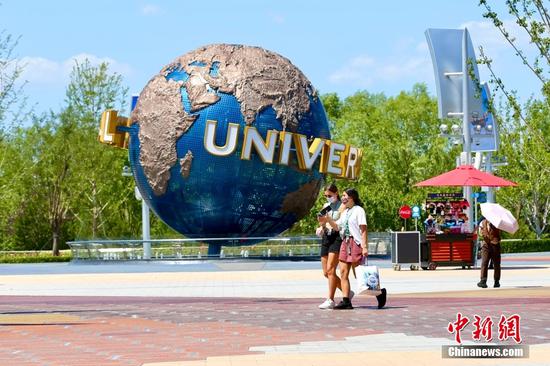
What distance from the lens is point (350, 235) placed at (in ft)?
56.2

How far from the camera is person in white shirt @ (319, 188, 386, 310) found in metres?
17.0

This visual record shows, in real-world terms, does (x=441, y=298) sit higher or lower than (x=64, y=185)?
lower

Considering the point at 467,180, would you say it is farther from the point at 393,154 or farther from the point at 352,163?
the point at 393,154

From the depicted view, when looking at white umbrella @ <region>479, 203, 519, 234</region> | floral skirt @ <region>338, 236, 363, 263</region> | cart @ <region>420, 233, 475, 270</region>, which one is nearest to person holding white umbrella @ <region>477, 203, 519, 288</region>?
white umbrella @ <region>479, 203, 519, 234</region>

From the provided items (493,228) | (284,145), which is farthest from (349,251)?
(284,145)

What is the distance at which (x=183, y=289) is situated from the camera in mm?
24562

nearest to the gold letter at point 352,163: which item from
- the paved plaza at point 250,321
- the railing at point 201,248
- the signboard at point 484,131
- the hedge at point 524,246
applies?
the railing at point 201,248

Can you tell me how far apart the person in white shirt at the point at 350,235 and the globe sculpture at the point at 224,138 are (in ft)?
68.0

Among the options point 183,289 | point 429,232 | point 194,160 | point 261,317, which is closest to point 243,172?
point 194,160

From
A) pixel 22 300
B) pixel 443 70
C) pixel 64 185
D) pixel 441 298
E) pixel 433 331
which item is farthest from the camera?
pixel 64 185

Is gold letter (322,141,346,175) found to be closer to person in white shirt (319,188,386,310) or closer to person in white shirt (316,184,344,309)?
person in white shirt (316,184,344,309)

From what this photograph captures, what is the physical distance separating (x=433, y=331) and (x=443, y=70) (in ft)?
105

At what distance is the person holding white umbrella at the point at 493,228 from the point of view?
21500 mm

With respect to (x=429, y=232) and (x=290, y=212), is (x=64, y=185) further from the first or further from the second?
(x=429, y=232)
